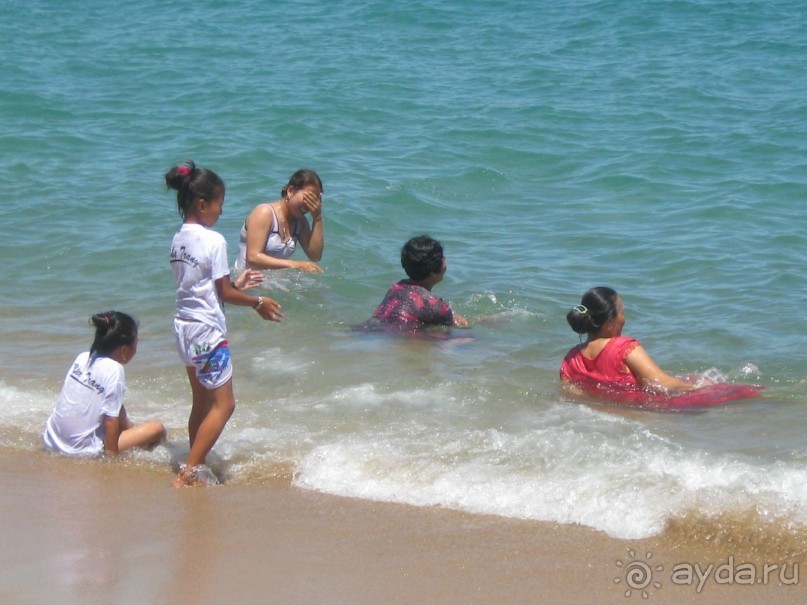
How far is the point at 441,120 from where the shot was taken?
49.6 ft

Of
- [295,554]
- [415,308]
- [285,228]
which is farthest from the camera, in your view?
[285,228]

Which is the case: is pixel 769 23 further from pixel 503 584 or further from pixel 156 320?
pixel 503 584

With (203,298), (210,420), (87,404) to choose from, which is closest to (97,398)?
(87,404)

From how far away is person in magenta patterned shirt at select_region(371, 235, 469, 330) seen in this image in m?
7.55

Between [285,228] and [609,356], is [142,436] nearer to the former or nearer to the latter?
[609,356]

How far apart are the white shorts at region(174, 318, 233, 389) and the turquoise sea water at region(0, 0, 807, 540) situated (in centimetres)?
52

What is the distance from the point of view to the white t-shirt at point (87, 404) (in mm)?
5430

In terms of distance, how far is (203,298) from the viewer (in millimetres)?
5062

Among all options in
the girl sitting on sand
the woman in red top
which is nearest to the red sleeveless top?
the woman in red top

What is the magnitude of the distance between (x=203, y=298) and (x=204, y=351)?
0.24 metres

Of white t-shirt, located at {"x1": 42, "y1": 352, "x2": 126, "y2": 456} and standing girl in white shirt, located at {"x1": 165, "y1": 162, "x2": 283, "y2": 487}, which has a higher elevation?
standing girl in white shirt, located at {"x1": 165, "y1": 162, "x2": 283, "y2": 487}

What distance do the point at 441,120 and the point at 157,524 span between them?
11082 millimetres

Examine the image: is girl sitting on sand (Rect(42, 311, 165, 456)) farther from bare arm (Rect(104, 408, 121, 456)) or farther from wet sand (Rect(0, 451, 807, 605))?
wet sand (Rect(0, 451, 807, 605))

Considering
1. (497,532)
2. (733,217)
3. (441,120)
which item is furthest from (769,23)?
(497,532)
